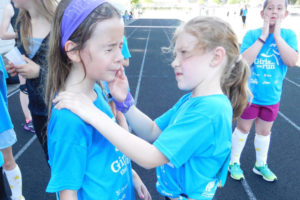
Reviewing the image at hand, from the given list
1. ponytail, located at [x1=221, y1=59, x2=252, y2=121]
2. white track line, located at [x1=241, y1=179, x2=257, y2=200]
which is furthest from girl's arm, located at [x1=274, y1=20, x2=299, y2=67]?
white track line, located at [x1=241, y1=179, x2=257, y2=200]

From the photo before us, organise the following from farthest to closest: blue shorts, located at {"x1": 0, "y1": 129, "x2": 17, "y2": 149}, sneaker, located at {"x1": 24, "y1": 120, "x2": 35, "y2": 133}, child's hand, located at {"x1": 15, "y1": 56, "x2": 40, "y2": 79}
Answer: sneaker, located at {"x1": 24, "y1": 120, "x2": 35, "y2": 133}, blue shorts, located at {"x1": 0, "y1": 129, "x2": 17, "y2": 149}, child's hand, located at {"x1": 15, "y1": 56, "x2": 40, "y2": 79}

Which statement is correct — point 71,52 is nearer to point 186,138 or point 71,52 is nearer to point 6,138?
point 186,138

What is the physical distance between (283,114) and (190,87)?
407 cm

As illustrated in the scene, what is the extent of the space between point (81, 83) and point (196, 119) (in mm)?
494

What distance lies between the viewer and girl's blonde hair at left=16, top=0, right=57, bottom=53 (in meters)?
1.77

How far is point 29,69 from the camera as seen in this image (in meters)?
1.72

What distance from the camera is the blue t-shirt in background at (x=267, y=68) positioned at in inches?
90.6

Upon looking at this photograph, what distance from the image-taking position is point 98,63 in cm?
95

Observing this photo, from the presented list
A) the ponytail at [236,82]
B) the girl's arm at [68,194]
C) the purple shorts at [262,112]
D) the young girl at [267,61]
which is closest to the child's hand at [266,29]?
the young girl at [267,61]

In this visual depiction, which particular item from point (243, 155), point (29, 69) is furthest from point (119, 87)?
point (243, 155)

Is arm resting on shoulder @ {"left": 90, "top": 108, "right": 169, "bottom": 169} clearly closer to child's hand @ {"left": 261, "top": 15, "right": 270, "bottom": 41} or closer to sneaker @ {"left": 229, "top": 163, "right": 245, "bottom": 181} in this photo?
child's hand @ {"left": 261, "top": 15, "right": 270, "bottom": 41}

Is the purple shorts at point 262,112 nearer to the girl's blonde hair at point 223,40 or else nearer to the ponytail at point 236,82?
the ponytail at point 236,82

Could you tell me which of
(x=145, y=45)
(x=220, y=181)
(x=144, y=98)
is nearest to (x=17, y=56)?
(x=220, y=181)

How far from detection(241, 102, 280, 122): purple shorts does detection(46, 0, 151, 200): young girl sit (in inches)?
71.5
